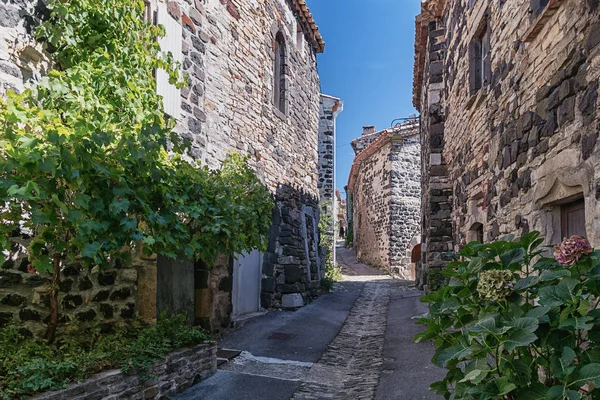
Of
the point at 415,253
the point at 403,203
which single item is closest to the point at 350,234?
the point at 415,253

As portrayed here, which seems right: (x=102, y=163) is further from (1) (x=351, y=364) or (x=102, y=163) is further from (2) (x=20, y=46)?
(1) (x=351, y=364)

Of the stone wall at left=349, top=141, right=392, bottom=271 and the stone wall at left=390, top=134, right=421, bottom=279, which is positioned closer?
the stone wall at left=390, top=134, right=421, bottom=279

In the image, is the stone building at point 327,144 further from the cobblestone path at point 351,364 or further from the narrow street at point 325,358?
the cobblestone path at point 351,364

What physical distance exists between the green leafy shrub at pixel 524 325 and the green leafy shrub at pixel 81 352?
2.44 meters

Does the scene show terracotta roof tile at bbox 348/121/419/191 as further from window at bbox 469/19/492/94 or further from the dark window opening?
window at bbox 469/19/492/94

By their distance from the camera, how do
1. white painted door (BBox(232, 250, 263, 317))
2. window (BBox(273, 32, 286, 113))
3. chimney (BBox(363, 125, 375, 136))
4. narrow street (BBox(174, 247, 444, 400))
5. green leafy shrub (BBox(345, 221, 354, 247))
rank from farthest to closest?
green leafy shrub (BBox(345, 221, 354, 247))
chimney (BBox(363, 125, 375, 136))
window (BBox(273, 32, 286, 113))
white painted door (BBox(232, 250, 263, 317))
narrow street (BBox(174, 247, 444, 400))

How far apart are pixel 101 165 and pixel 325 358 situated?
367cm

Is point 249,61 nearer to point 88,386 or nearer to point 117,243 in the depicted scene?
point 117,243

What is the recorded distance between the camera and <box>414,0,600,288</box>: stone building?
2801 mm

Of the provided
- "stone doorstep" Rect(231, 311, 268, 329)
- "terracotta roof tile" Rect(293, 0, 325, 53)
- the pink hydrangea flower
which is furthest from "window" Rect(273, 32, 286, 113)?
the pink hydrangea flower

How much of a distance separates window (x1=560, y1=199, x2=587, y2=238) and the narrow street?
5.76ft

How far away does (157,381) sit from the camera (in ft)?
12.2

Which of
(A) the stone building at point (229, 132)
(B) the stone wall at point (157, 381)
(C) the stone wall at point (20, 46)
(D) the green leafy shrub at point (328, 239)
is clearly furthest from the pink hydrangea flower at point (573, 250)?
(D) the green leafy shrub at point (328, 239)

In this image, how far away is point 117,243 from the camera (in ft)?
10.1
